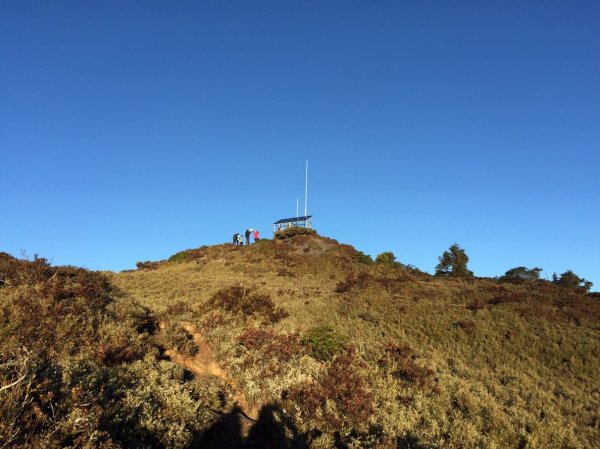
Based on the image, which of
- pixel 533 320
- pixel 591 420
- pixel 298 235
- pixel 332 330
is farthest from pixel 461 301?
pixel 298 235

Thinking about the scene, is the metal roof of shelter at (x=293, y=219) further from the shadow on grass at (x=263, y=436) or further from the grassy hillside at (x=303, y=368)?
the shadow on grass at (x=263, y=436)

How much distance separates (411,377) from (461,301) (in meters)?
12.5

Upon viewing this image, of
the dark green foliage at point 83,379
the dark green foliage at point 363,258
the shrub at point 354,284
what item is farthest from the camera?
the dark green foliage at point 363,258

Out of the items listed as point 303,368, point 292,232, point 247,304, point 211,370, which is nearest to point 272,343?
point 303,368

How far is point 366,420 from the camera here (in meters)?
10.1

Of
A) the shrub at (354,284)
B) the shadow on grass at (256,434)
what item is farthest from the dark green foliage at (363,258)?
the shadow on grass at (256,434)

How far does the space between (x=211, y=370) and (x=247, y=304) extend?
675 cm

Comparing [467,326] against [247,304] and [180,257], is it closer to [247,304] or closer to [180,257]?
[247,304]

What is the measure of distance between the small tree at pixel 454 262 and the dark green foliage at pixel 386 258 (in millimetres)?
6601

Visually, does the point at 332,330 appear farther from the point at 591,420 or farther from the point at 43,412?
the point at 43,412

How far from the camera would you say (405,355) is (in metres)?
14.6

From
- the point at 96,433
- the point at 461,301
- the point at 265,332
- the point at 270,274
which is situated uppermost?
the point at 270,274

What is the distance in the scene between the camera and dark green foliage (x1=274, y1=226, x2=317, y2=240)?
4578 cm

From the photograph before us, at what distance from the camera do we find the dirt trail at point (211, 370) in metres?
11.1
